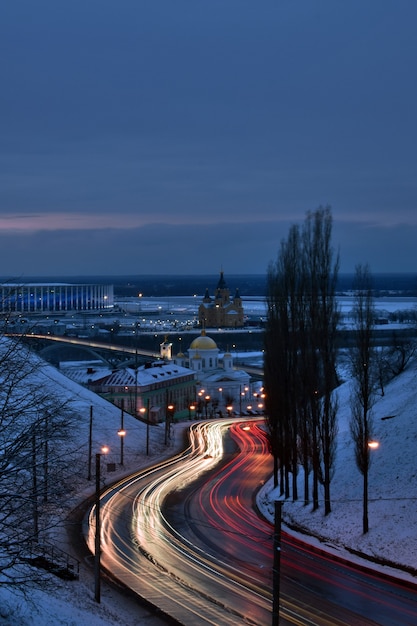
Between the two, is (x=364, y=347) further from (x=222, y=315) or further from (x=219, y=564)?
(x=222, y=315)

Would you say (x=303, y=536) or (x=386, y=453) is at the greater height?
(x=386, y=453)

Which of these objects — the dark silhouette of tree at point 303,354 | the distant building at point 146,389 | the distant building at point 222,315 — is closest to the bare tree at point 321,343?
the dark silhouette of tree at point 303,354

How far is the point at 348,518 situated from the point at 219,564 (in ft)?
19.1

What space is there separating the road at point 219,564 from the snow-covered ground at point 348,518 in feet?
3.42

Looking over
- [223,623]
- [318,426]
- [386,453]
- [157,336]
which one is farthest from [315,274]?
[157,336]

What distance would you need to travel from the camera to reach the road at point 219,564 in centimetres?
2080

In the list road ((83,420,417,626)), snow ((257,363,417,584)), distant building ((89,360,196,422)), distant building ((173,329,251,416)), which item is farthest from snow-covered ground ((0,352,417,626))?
distant building ((173,329,251,416))

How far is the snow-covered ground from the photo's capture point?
1844 centimetres

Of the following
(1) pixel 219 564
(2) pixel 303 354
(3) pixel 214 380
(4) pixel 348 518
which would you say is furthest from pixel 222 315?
(1) pixel 219 564

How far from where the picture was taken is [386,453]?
32531 mm

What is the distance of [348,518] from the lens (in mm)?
28172

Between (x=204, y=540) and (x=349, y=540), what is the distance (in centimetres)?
567

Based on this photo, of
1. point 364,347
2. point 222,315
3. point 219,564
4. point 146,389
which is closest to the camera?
point 219,564

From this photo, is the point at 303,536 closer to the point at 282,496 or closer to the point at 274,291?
the point at 282,496
